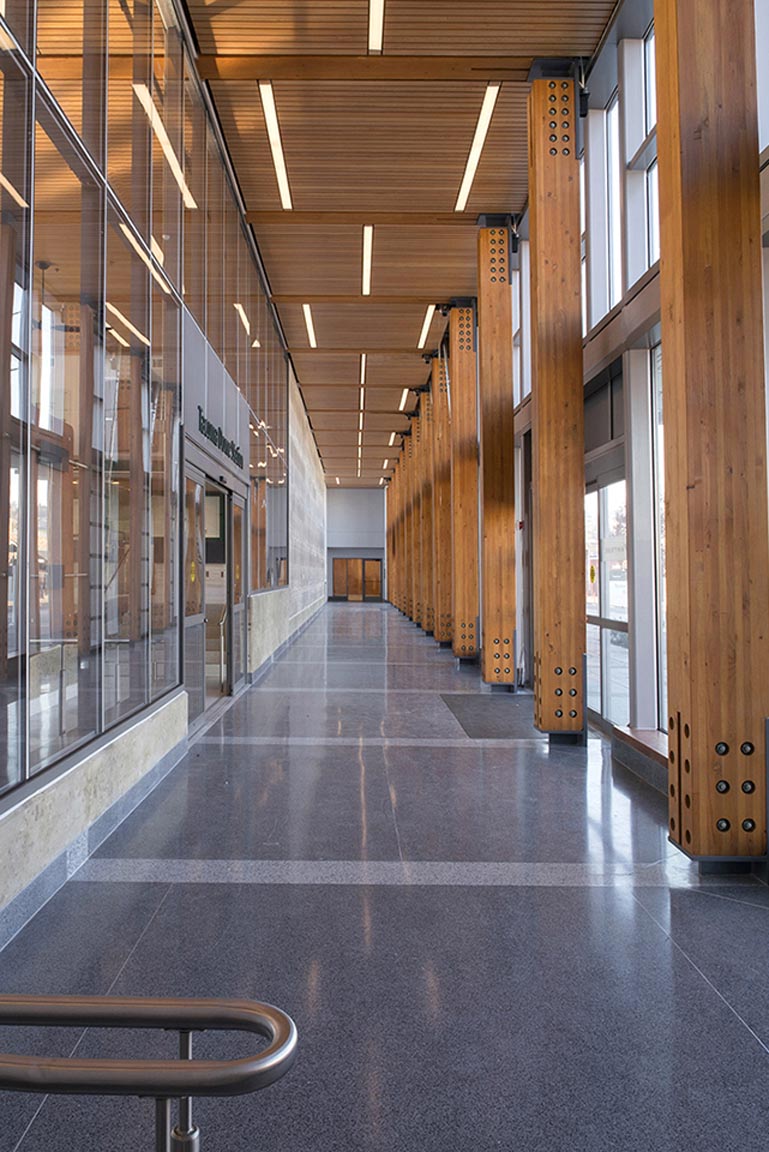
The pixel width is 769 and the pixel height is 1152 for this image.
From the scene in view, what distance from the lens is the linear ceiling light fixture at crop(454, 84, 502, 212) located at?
8.82 meters

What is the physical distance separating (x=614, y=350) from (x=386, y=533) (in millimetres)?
41262

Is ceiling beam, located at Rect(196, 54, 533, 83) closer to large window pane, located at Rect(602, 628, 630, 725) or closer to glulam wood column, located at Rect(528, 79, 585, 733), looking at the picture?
glulam wood column, located at Rect(528, 79, 585, 733)

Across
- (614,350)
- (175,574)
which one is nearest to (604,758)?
(614,350)

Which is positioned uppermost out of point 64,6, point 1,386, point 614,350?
point 64,6

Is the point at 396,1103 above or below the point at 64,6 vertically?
below

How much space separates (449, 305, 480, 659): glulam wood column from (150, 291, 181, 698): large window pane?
8.05 m

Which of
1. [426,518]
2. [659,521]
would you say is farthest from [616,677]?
[426,518]

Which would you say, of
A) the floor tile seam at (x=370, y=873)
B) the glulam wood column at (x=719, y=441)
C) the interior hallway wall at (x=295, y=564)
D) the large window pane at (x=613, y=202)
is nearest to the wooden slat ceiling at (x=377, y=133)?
the large window pane at (x=613, y=202)

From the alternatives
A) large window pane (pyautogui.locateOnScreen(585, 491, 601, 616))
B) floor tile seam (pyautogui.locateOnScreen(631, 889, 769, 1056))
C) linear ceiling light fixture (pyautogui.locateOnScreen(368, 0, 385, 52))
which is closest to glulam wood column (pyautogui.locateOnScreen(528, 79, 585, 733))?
large window pane (pyautogui.locateOnScreen(585, 491, 601, 616))

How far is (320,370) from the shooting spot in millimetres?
21453

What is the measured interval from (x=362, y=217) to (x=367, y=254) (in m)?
1.54

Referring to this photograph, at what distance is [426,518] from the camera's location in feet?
77.3

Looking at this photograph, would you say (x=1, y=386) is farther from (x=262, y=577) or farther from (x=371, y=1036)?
(x=262, y=577)

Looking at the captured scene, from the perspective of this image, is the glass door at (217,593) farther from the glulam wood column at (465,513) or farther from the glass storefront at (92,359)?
the glulam wood column at (465,513)
